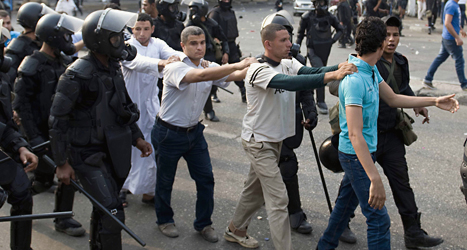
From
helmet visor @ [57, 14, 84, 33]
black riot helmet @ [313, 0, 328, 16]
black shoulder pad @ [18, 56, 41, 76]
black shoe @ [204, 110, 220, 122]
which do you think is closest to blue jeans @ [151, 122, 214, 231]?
helmet visor @ [57, 14, 84, 33]

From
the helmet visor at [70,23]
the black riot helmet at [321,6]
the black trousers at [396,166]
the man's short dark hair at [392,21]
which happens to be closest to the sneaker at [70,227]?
the helmet visor at [70,23]

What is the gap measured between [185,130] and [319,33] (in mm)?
4762

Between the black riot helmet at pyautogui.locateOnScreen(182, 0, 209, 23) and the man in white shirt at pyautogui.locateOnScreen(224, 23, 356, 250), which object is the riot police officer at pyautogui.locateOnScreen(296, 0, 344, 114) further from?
the man in white shirt at pyautogui.locateOnScreen(224, 23, 356, 250)

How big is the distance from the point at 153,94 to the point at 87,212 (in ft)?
4.45

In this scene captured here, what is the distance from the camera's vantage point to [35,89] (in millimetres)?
4617

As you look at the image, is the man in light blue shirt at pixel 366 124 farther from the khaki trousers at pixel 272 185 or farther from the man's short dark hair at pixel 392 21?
the man's short dark hair at pixel 392 21

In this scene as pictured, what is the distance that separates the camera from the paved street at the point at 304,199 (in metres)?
4.32

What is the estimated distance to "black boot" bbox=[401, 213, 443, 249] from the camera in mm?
4047

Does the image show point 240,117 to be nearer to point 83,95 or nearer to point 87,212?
point 87,212

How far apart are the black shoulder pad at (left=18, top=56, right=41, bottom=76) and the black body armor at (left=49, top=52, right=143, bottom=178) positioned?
1084 millimetres

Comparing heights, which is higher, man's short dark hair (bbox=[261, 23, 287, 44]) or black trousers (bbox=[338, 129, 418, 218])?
man's short dark hair (bbox=[261, 23, 287, 44])

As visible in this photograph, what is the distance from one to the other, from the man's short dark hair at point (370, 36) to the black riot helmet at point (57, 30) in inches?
95.0

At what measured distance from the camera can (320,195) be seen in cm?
518

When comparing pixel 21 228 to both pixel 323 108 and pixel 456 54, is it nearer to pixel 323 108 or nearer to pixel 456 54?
pixel 323 108
